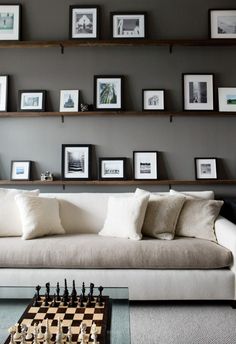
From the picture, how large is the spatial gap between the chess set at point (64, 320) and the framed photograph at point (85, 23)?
2647 mm

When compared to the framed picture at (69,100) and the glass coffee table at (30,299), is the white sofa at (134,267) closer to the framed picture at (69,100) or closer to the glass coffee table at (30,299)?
the glass coffee table at (30,299)

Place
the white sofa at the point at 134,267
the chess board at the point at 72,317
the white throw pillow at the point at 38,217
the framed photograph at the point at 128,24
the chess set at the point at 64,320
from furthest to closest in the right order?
the framed photograph at the point at 128,24 < the white throw pillow at the point at 38,217 < the white sofa at the point at 134,267 < the chess board at the point at 72,317 < the chess set at the point at 64,320

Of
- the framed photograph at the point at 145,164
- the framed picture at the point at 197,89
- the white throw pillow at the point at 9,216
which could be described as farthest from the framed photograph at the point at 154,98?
the white throw pillow at the point at 9,216

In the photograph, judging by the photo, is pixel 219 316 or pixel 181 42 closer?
pixel 219 316

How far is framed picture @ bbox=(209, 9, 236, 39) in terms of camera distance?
12.3 ft

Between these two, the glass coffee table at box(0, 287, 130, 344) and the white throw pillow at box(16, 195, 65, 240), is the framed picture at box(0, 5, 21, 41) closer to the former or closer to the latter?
the white throw pillow at box(16, 195, 65, 240)

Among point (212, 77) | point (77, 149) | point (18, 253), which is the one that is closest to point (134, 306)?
point (18, 253)

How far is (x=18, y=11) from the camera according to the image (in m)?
3.78

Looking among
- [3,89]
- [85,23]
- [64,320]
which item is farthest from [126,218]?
[85,23]

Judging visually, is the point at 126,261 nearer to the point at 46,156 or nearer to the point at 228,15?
the point at 46,156

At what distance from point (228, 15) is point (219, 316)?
2890 millimetres

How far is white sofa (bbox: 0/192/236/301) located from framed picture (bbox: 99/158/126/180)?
43.5 inches

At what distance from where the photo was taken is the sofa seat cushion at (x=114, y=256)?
271cm

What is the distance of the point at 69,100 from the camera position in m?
3.79
